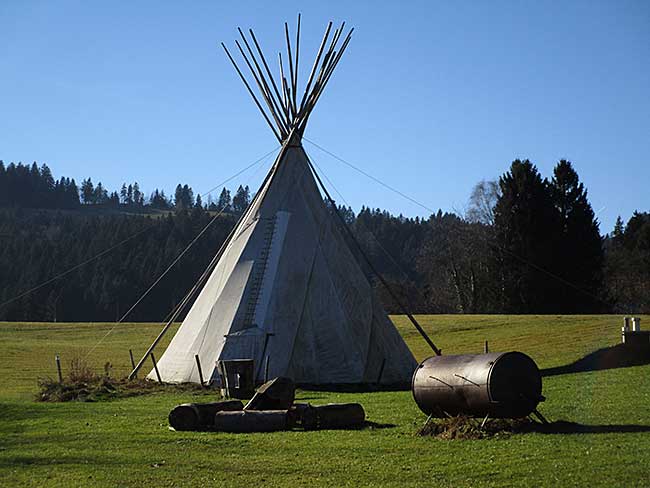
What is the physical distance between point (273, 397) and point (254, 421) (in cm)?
103

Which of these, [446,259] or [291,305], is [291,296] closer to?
[291,305]

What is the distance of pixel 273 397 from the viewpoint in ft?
50.4

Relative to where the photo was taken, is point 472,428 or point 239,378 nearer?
point 472,428

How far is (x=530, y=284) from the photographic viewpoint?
50.8 metres

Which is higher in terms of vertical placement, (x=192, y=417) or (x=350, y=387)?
(x=192, y=417)

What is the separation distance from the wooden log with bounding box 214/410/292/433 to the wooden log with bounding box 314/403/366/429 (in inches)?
21.3

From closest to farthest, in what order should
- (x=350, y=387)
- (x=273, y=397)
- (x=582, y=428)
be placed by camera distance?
1. (x=582, y=428)
2. (x=273, y=397)
3. (x=350, y=387)

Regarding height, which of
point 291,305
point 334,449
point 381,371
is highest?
point 291,305

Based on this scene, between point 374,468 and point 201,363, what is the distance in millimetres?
12201

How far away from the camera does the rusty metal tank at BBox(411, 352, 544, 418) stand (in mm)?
12625

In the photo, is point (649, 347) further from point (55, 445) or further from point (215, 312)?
point (55, 445)

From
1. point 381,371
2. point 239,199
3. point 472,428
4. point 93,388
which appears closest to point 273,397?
point 472,428

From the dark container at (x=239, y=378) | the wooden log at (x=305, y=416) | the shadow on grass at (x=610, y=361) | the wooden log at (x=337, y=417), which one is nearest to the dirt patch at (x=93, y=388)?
the dark container at (x=239, y=378)

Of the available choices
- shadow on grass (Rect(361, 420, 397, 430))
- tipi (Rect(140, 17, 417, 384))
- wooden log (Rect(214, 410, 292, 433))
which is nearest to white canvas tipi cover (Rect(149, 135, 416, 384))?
tipi (Rect(140, 17, 417, 384))
